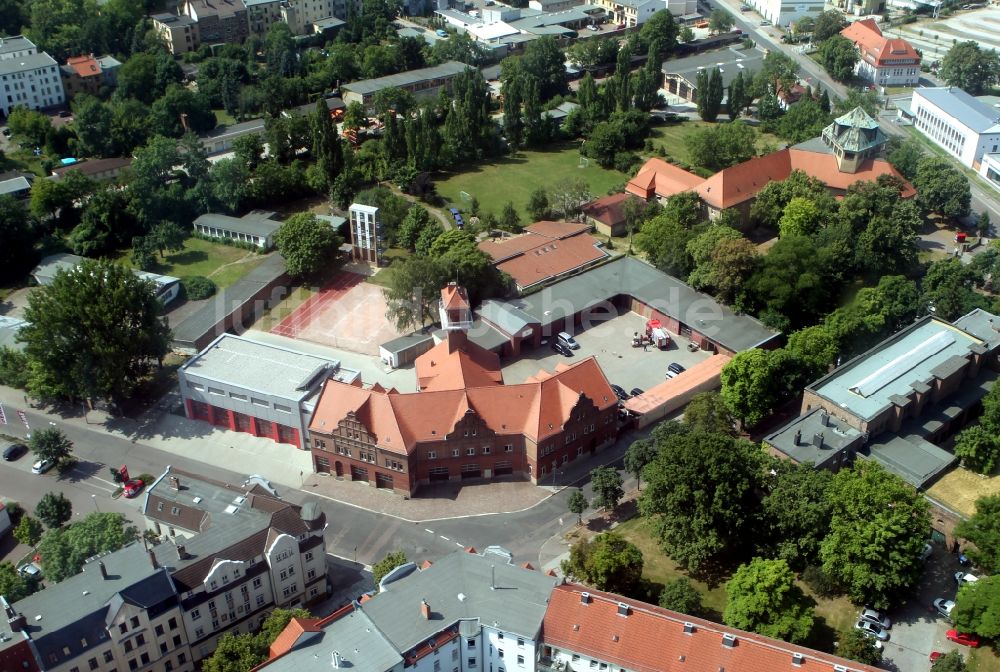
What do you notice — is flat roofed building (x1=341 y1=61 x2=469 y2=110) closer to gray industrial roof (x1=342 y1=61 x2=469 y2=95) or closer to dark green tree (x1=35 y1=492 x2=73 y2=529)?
gray industrial roof (x1=342 y1=61 x2=469 y2=95)

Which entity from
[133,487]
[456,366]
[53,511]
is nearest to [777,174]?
[456,366]

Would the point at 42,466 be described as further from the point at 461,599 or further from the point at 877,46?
the point at 877,46

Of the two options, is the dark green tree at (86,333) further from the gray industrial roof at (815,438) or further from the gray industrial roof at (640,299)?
the gray industrial roof at (815,438)

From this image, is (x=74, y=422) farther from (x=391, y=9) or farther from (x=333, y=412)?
(x=391, y=9)

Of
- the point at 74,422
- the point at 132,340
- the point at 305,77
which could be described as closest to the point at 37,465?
the point at 74,422

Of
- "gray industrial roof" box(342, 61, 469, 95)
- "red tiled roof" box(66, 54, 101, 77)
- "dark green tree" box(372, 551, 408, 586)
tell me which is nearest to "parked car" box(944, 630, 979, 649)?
"dark green tree" box(372, 551, 408, 586)

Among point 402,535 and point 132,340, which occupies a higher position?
point 132,340

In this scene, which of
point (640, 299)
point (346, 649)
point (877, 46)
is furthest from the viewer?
point (877, 46)
